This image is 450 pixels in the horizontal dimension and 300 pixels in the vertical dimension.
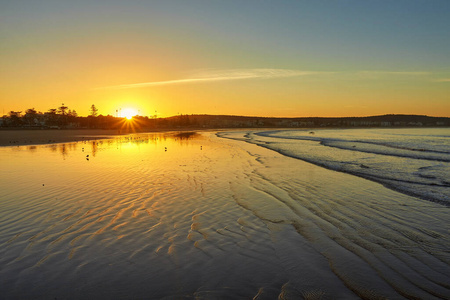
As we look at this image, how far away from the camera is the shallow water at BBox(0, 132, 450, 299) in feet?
15.1

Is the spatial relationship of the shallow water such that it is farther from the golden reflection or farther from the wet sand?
the wet sand

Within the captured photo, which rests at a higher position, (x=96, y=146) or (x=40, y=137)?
(x=40, y=137)

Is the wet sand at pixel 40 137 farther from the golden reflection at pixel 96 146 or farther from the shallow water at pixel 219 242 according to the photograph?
the shallow water at pixel 219 242

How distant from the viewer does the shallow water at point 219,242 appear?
4.59 m

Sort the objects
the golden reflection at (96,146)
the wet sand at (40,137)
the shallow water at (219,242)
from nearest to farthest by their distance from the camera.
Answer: the shallow water at (219,242) → the golden reflection at (96,146) → the wet sand at (40,137)

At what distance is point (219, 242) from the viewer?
643 centimetres

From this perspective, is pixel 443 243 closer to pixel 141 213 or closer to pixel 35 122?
pixel 141 213

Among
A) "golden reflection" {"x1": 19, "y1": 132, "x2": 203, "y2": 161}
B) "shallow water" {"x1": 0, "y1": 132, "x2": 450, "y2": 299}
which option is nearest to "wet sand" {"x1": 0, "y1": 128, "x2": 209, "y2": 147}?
"golden reflection" {"x1": 19, "y1": 132, "x2": 203, "y2": 161}

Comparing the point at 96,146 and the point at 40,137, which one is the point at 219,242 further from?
the point at 40,137

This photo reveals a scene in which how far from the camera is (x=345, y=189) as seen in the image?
39.9 ft

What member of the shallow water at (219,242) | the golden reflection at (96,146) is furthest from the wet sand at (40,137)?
the shallow water at (219,242)

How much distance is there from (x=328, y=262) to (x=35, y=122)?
168241 mm

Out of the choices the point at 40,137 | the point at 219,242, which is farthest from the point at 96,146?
the point at 219,242

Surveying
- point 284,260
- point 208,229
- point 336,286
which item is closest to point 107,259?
point 208,229
